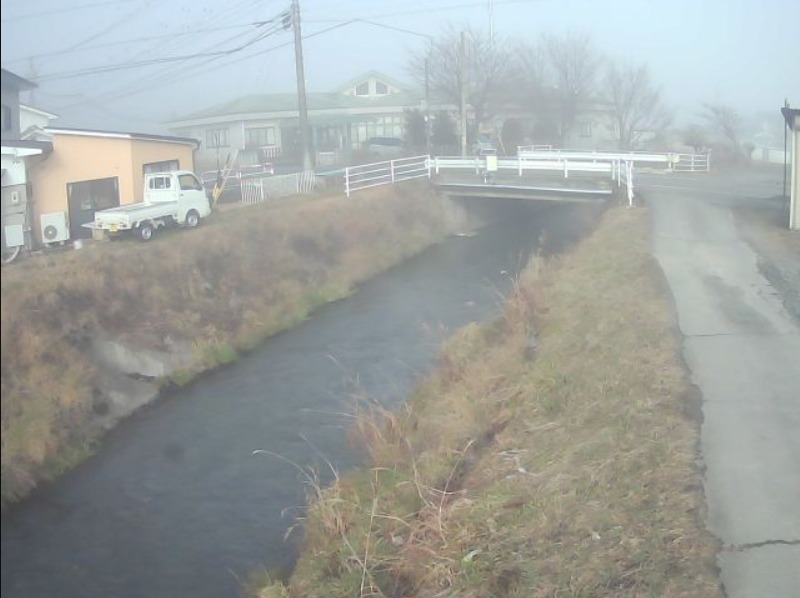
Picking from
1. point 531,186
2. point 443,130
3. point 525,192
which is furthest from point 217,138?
point 531,186

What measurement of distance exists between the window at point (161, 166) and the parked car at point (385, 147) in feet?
30.0

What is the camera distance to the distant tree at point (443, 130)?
2791cm

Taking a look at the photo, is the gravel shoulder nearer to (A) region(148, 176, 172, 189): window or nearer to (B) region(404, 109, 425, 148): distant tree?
(A) region(148, 176, 172, 189): window

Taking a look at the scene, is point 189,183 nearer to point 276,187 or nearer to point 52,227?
point 276,187

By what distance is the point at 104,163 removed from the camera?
14.0 meters

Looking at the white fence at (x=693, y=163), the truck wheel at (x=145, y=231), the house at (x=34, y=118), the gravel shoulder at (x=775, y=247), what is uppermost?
the house at (x=34, y=118)

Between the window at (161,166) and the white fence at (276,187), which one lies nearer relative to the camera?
the window at (161,166)

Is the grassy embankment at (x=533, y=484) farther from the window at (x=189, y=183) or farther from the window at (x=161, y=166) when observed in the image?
the window at (x=161, y=166)

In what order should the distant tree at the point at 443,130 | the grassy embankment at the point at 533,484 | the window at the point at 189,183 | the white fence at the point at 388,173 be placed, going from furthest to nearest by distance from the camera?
the distant tree at the point at 443,130 → the white fence at the point at 388,173 → the window at the point at 189,183 → the grassy embankment at the point at 533,484

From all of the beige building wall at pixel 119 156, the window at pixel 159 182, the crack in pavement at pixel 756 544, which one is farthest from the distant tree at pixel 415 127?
Result: the crack in pavement at pixel 756 544

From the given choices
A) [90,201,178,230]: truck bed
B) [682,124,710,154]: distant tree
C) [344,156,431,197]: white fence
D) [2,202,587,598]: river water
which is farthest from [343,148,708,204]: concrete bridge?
[2,202,587,598]: river water

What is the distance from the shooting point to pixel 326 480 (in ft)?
22.1

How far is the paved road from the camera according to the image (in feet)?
13.3

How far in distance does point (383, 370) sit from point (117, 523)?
3912 millimetres
